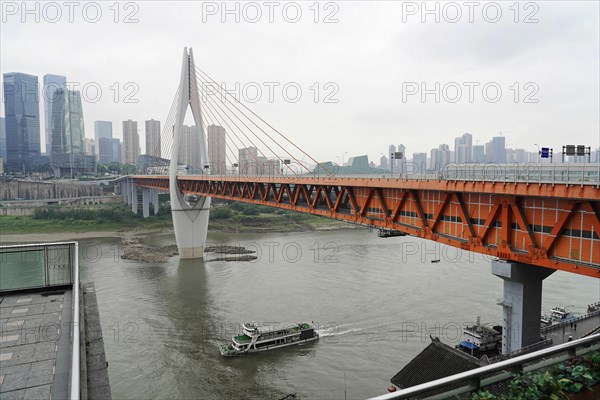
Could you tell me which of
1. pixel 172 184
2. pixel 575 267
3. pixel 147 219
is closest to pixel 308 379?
pixel 575 267

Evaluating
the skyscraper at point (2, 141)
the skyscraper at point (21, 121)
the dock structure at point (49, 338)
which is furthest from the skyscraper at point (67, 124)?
the dock structure at point (49, 338)

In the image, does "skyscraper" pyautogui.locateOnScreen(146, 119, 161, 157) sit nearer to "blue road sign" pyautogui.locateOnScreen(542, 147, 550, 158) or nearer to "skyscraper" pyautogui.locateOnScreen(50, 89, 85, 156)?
"skyscraper" pyautogui.locateOnScreen(50, 89, 85, 156)

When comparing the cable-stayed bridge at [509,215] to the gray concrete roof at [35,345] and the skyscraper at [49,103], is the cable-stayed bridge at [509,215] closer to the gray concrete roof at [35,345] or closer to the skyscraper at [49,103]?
the gray concrete roof at [35,345]

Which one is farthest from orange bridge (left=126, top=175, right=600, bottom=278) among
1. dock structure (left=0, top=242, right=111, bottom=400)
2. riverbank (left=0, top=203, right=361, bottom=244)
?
riverbank (left=0, top=203, right=361, bottom=244)

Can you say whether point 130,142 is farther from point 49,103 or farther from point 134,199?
point 134,199

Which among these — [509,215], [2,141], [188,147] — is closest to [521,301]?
[509,215]

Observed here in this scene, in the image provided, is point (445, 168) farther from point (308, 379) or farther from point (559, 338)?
point (308, 379)

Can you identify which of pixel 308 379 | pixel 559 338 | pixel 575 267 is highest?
pixel 575 267
